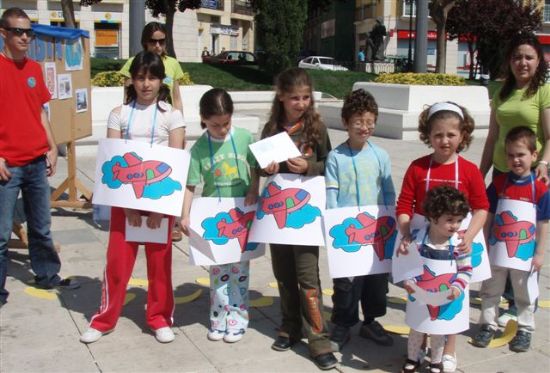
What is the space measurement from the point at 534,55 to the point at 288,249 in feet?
6.17

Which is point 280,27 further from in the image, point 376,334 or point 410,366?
point 410,366

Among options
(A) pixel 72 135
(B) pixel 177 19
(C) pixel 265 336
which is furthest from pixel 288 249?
(B) pixel 177 19

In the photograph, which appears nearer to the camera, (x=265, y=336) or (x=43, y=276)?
(x=265, y=336)

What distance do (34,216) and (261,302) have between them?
5.42 ft

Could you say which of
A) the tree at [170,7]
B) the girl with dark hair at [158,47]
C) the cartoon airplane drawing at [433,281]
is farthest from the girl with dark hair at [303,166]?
the tree at [170,7]

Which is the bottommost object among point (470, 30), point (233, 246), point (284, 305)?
point (284, 305)

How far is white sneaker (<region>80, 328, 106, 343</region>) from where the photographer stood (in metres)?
3.78

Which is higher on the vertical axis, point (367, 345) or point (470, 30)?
point (470, 30)

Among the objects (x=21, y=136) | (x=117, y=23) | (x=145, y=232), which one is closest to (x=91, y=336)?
(x=145, y=232)

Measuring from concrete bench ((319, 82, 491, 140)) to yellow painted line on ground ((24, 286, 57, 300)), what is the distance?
8.93 meters

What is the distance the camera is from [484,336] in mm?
3814

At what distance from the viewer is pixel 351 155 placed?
11.7 ft

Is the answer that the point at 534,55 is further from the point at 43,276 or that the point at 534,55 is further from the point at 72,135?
the point at 72,135

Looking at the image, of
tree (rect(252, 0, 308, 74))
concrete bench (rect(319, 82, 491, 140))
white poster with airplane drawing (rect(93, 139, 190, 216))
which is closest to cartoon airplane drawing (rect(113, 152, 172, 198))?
white poster with airplane drawing (rect(93, 139, 190, 216))
